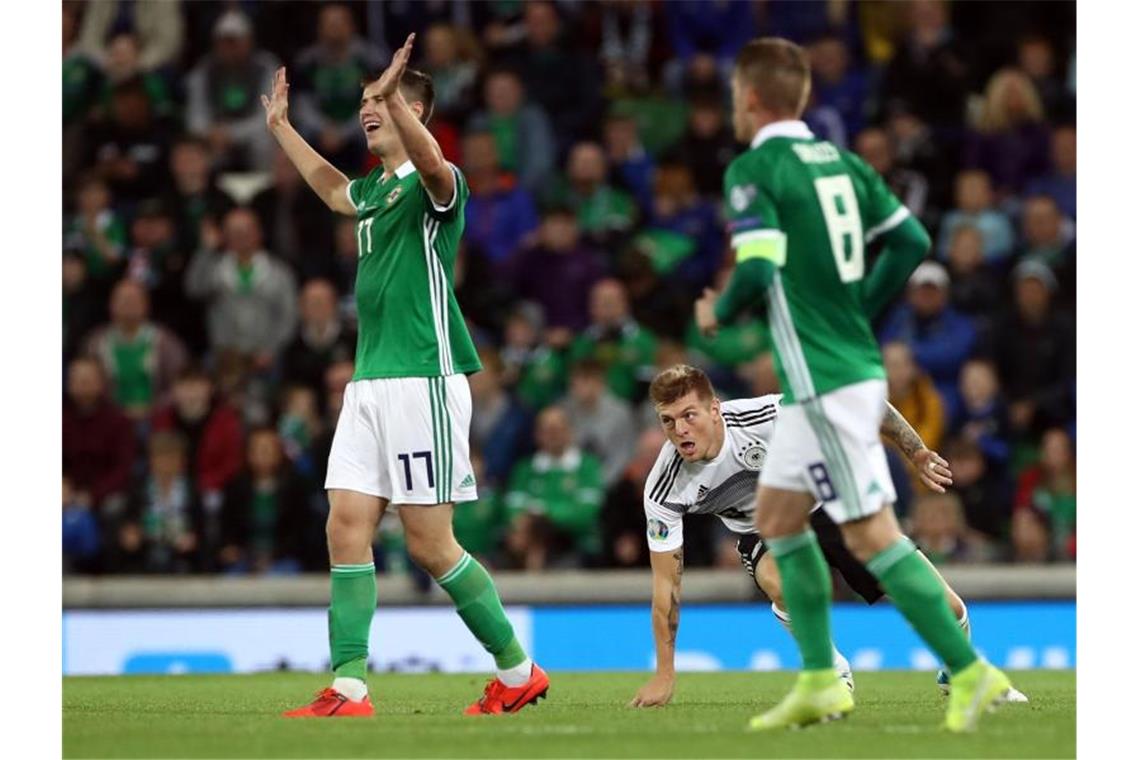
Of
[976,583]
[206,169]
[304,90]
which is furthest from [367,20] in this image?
[976,583]

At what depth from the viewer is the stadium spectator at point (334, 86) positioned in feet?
56.5

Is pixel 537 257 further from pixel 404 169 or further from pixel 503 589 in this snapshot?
pixel 404 169

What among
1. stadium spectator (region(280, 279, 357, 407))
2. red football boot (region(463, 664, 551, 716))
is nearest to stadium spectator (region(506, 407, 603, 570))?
stadium spectator (region(280, 279, 357, 407))

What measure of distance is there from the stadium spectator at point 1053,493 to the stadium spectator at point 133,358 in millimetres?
6413

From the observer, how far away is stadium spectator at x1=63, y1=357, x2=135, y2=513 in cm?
1513

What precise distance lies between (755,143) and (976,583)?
7288mm

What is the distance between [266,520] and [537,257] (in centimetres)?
322

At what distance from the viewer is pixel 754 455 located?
29.8 feet

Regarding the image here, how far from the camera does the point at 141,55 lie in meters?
17.9

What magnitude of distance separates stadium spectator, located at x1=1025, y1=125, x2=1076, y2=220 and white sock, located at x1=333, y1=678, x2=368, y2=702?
32.4 feet

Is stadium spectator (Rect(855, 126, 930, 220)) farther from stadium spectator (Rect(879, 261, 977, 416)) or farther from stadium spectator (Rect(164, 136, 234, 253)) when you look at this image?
stadium spectator (Rect(164, 136, 234, 253))

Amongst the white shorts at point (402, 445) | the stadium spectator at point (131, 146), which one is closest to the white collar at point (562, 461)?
the stadium spectator at point (131, 146)
